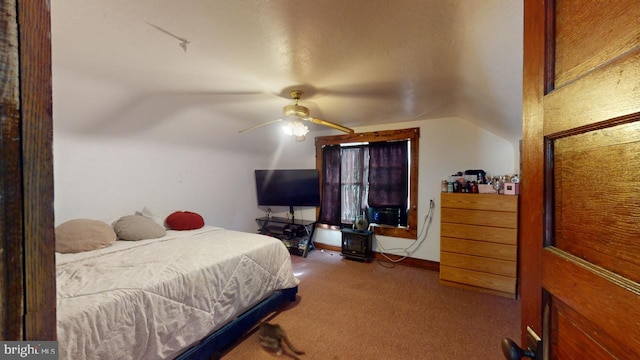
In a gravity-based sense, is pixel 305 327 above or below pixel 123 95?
below

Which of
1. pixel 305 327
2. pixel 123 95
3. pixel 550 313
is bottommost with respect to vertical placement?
pixel 305 327

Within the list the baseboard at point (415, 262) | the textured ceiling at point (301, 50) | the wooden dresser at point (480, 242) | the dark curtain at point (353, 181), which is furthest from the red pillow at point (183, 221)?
the wooden dresser at point (480, 242)

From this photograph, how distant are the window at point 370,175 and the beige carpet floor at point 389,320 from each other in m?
1.03

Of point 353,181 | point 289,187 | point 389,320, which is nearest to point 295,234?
point 289,187

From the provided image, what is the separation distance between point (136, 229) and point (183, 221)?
53 centimetres

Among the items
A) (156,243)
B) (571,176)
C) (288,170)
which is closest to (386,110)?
(288,170)

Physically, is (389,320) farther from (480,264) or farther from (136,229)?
(136,229)

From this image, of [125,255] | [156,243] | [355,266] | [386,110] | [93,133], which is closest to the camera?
[125,255]

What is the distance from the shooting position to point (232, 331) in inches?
74.9

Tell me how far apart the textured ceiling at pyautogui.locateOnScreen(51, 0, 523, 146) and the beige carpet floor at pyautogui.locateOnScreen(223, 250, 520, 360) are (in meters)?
1.87

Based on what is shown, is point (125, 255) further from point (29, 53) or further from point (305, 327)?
point (29, 53)

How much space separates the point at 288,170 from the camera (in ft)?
14.1

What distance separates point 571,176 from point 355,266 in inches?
130

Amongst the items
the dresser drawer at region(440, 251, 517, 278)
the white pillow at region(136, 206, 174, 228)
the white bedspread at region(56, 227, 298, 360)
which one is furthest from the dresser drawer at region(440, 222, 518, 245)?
the white pillow at region(136, 206, 174, 228)
